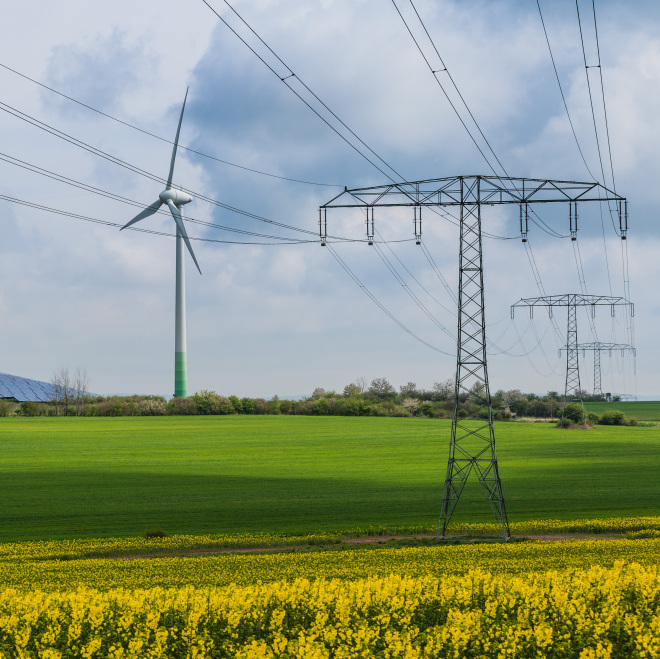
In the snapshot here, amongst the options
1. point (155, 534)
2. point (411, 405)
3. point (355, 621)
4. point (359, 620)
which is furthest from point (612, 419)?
point (359, 620)

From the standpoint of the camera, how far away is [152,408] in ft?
467

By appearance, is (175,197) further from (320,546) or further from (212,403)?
(320,546)

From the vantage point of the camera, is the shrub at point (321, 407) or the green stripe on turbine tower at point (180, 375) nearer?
the green stripe on turbine tower at point (180, 375)

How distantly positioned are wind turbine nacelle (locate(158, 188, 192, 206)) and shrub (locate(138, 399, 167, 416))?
50091mm

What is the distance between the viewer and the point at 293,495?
47.2 m

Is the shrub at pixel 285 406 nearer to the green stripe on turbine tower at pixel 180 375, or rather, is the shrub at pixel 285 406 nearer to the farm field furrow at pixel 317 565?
the green stripe on turbine tower at pixel 180 375

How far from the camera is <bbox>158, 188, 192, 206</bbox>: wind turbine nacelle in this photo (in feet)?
343

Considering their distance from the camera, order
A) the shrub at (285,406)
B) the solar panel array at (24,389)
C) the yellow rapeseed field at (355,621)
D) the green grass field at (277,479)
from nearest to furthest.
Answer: the yellow rapeseed field at (355,621) < the green grass field at (277,479) < the shrub at (285,406) < the solar panel array at (24,389)

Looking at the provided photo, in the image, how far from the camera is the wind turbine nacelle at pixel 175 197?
104625mm

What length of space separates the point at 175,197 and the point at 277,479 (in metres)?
63.5

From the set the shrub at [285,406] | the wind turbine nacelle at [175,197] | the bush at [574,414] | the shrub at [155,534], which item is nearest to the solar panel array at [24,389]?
the shrub at [285,406]

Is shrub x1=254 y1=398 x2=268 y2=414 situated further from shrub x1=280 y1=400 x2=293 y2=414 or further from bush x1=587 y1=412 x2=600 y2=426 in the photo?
bush x1=587 y1=412 x2=600 y2=426

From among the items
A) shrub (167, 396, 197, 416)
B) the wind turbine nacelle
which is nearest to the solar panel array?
shrub (167, 396, 197, 416)

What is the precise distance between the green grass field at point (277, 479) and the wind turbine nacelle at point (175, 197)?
36055 mm
